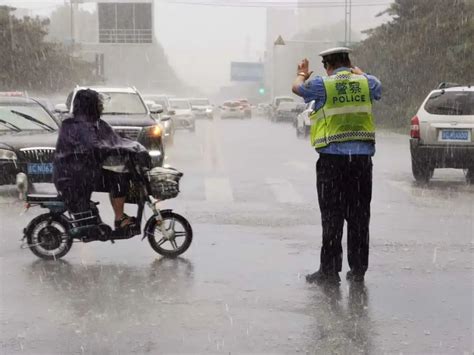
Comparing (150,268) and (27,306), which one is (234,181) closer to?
(150,268)

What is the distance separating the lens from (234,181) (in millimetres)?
13281

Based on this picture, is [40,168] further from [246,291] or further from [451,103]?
A: [451,103]

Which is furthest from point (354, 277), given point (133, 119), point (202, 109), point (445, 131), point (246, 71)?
point (246, 71)

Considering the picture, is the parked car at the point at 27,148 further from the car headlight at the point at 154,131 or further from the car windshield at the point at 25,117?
the car headlight at the point at 154,131

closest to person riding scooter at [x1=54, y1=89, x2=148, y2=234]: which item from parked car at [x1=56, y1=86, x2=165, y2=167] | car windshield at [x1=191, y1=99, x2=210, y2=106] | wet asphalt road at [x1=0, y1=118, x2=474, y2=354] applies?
wet asphalt road at [x1=0, y1=118, x2=474, y2=354]

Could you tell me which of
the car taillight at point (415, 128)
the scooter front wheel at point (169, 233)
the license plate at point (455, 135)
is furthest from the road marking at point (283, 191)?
the scooter front wheel at point (169, 233)

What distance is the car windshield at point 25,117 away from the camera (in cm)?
1205

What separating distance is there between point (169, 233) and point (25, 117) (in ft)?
20.2

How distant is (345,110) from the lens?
6141 mm

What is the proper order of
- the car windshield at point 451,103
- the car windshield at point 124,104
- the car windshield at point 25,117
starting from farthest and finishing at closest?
the car windshield at point 124,104, the car windshield at point 451,103, the car windshield at point 25,117

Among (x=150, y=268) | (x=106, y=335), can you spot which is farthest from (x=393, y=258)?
(x=106, y=335)

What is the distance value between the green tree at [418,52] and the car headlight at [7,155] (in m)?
24.9

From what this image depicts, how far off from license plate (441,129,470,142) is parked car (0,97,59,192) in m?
6.12

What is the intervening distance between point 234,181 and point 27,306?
7.94 m
